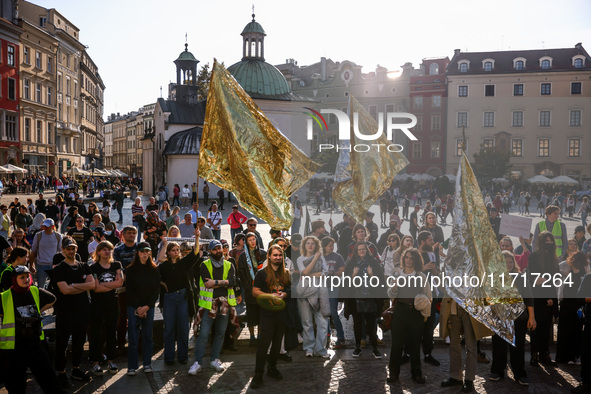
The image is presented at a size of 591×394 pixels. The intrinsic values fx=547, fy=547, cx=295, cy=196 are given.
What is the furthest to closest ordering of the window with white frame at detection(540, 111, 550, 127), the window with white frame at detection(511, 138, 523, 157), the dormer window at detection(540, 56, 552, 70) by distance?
the dormer window at detection(540, 56, 552, 70) → the window with white frame at detection(511, 138, 523, 157) → the window with white frame at detection(540, 111, 550, 127)

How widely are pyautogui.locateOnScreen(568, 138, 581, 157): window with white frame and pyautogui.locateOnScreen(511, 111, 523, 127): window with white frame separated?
4777 millimetres

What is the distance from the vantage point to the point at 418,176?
4366 cm

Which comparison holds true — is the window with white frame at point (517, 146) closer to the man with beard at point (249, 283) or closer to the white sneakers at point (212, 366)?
the man with beard at point (249, 283)

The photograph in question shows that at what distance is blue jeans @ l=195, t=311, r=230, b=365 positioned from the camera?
786cm

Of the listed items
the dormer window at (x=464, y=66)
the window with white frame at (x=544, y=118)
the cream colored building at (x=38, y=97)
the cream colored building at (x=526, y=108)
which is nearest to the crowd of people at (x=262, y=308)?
the cream colored building at (x=526, y=108)

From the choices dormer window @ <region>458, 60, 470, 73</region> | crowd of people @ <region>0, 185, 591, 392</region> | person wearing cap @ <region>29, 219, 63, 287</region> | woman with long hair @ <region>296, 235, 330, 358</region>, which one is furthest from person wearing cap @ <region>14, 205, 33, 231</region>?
dormer window @ <region>458, 60, 470, 73</region>

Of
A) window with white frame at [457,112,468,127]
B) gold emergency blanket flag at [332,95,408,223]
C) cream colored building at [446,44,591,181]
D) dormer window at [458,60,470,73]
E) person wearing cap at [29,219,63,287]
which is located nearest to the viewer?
person wearing cap at [29,219,63,287]

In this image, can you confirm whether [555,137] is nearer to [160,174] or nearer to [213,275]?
[160,174]

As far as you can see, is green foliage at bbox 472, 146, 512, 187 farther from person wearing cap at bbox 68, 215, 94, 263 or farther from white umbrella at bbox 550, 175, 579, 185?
person wearing cap at bbox 68, 215, 94, 263

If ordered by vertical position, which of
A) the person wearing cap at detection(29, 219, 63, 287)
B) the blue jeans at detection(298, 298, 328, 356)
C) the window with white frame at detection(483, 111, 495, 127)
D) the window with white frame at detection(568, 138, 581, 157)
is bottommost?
the blue jeans at detection(298, 298, 328, 356)

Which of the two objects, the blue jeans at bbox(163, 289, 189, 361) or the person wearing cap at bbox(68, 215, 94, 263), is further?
the person wearing cap at bbox(68, 215, 94, 263)

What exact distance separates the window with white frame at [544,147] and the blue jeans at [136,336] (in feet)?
148

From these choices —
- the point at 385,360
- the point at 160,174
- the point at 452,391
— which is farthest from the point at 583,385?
the point at 160,174

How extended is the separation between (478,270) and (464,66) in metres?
58.7
